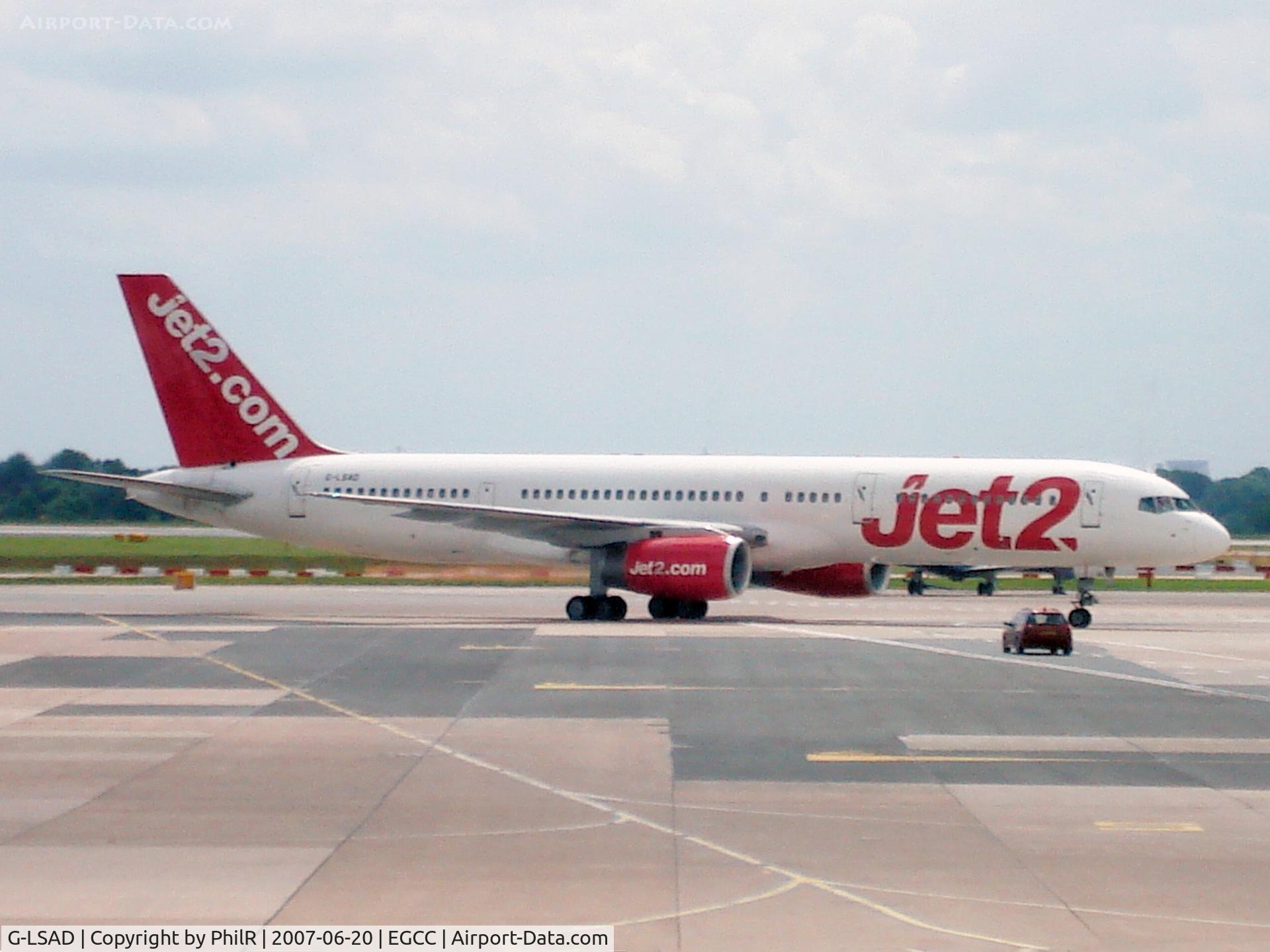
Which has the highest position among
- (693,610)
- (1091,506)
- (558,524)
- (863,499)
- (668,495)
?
(668,495)

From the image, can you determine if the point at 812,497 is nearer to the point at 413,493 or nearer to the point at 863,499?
the point at 863,499

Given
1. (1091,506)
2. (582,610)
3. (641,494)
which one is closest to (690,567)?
(582,610)

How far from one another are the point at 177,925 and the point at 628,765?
7132 millimetres

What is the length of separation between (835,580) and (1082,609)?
6199 mm

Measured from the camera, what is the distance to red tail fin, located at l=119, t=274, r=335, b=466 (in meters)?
42.2

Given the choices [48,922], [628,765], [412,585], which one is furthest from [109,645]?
[412,585]

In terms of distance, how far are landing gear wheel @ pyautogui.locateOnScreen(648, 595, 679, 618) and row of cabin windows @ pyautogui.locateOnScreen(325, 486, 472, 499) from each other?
559cm

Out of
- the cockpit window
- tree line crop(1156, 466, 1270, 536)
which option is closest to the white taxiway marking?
the cockpit window

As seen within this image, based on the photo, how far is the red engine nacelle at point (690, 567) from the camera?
35750 mm

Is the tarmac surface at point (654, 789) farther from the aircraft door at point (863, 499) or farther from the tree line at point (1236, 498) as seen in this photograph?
the tree line at point (1236, 498)

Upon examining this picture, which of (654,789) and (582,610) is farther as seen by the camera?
(582,610)

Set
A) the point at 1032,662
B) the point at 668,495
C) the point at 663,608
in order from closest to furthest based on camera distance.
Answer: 1. the point at 1032,662
2. the point at 663,608
3. the point at 668,495

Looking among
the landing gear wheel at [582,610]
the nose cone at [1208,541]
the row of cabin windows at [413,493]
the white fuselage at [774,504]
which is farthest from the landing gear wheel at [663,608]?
the nose cone at [1208,541]

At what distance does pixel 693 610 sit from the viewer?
38656mm
